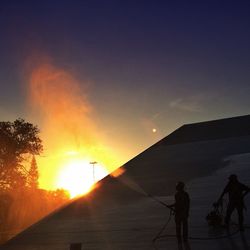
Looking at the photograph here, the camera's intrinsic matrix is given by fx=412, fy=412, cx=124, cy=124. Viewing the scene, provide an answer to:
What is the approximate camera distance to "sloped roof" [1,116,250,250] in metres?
10.4

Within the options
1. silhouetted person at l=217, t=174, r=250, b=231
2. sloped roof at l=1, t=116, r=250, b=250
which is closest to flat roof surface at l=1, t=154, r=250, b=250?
sloped roof at l=1, t=116, r=250, b=250

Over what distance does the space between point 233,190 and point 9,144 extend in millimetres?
31935

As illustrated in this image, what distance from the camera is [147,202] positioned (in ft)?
47.4

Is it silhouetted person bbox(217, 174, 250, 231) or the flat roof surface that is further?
silhouetted person bbox(217, 174, 250, 231)

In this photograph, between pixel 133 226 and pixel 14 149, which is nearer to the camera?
pixel 133 226

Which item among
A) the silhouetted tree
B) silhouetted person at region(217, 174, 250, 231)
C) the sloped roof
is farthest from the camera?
the silhouetted tree

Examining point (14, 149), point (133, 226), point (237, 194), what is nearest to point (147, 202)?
point (133, 226)

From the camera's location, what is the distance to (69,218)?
13812mm

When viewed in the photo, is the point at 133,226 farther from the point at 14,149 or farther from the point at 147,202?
the point at 14,149

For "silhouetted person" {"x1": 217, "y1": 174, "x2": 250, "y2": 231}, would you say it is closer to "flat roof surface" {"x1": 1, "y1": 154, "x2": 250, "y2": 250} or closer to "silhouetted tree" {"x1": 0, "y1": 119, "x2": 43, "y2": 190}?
"flat roof surface" {"x1": 1, "y1": 154, "x2": 250, "y2": 250}

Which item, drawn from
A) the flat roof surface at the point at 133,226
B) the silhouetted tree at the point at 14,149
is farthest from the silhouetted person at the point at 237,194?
the silhouetted tree at the point at 14,149

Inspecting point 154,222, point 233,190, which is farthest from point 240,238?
point 154,222

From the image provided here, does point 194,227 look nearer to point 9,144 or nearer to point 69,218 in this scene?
point 69,218

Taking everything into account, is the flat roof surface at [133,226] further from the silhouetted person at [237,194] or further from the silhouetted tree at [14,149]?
the silhouetted tree at [14,149]
